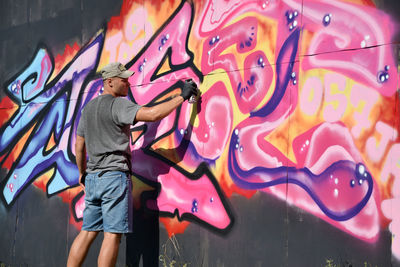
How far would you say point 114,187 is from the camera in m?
4.88

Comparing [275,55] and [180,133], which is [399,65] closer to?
[275,55]

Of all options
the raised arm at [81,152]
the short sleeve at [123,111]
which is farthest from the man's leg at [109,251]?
the short sleeve at [123,111]

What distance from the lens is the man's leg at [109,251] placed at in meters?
4.79

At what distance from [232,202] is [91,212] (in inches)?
48.1

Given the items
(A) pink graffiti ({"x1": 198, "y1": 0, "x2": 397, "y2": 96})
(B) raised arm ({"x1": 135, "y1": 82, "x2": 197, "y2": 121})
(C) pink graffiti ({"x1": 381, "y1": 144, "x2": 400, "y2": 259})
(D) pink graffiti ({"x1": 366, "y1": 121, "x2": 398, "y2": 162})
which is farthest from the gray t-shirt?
(C) pink graffiti ({"x1": 381, "y1": 144, "x2": 400, "y2": 259})

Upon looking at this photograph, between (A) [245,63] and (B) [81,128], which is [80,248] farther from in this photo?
(A) [245,63]

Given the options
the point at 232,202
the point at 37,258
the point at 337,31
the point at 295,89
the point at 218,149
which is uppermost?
the point at 337,31

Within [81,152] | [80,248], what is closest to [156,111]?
[81,152]

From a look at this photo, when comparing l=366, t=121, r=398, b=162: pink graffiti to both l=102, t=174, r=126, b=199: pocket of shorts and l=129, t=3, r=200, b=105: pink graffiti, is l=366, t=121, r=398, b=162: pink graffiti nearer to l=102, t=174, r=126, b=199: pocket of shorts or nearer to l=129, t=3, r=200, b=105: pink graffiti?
l=129, t=3, r=200, b=105: pink graffiti

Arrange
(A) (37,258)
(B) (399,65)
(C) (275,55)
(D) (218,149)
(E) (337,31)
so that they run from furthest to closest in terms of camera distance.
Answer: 1. (A) (37,258)
2. (D) (218,149)
3. (C) (275,55)
4. (E) (337,31)
5. (B) (399,65)

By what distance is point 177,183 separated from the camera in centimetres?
528

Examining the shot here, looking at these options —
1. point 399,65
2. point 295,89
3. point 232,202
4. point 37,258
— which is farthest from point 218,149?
point 37,258

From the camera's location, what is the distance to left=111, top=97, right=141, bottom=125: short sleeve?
→ 4809 mm

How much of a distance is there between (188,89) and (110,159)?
87 cm
